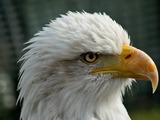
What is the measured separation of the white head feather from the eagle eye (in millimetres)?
34

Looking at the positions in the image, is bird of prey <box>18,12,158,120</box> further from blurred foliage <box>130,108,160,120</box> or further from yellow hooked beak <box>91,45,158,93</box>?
blurred foliage <box>130,108,160,120</box>

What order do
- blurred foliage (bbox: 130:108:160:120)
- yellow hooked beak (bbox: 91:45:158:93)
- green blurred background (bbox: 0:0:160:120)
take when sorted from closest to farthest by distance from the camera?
1. yellow hooked beak (bbox: 91:45:158:93)
2. blurred foliage (bbox: 130:108:160:120)
3. green blurred background (bbox: 0:0:160:120)

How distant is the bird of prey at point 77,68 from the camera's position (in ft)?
11.5

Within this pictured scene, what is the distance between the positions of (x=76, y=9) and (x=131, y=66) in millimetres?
4482

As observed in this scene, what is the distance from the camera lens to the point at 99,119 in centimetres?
358

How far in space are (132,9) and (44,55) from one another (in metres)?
4.81

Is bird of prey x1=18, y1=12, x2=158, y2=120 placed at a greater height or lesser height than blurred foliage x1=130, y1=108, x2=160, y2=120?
greater

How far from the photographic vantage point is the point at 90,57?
3533 millimetres

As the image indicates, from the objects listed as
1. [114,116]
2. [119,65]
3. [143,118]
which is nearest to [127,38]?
[119,65]

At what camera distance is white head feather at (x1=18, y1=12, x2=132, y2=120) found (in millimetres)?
3504

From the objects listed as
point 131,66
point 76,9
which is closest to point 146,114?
point 76,9

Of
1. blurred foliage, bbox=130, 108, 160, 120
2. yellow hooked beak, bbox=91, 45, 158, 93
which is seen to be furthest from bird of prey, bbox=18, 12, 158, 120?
blurred foliage, bbox=130, 108, 160, 120

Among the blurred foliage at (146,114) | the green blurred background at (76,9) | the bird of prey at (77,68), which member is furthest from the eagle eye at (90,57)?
the green blurred background at (76,9)

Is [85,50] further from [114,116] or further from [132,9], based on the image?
[132,9]
